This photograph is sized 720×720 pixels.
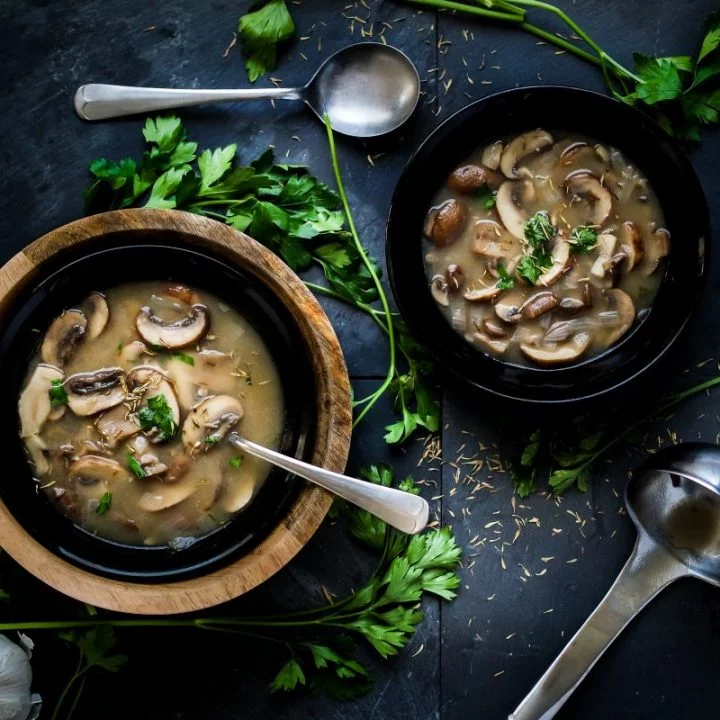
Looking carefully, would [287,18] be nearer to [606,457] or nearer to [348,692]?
[606,457]

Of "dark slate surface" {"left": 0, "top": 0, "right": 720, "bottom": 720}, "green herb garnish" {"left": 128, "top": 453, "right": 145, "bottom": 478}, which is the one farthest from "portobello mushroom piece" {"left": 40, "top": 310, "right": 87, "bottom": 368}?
"dark slate surface" {"left": 0, "top": 0, "right": 720, "bottom": 720}

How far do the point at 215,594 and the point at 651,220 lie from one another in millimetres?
1491

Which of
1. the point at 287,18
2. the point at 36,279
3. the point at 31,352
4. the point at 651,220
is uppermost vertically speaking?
the point at 287,18

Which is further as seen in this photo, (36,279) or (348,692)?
(348,692)

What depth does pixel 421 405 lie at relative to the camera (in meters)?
2.80

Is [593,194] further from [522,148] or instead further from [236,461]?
[236,461]

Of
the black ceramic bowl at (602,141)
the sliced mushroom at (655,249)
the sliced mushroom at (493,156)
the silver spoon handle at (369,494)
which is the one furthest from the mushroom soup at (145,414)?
the sliced mushroom at (655,249)

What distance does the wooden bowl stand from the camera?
243cm

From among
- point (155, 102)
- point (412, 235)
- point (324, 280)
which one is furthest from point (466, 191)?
point (155, 102)

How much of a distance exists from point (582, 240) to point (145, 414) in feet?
3.97

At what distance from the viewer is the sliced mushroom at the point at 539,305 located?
8.98ft

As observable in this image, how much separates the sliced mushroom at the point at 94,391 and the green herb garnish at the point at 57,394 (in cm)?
1

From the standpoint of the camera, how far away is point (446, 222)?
2766mm

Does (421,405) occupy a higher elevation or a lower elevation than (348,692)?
higher
